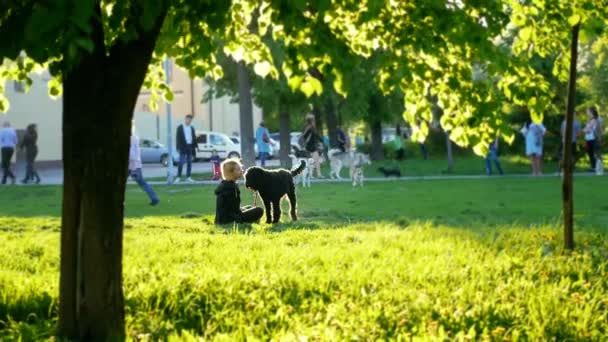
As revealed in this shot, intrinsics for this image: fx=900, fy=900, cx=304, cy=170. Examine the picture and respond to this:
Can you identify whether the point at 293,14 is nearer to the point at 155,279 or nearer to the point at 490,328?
the point at 490,328

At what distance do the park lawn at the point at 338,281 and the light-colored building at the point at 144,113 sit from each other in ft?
53.4

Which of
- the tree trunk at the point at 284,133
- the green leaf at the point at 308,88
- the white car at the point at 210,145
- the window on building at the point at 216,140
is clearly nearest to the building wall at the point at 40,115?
the white car at the point at 210,145

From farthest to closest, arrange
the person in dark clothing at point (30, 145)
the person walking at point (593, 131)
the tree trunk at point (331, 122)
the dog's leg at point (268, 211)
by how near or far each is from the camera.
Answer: the tree trunk at point (331, 122)
the person in dark clothing at point (30, 145)
the person walking at point (593, 131)
the dog's leg at point (268, 211)

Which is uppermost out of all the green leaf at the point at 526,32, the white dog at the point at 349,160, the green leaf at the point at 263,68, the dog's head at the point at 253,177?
the green leaf at the point at 526,32

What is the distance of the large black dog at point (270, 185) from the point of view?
12539 millimetres

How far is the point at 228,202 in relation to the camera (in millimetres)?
12328

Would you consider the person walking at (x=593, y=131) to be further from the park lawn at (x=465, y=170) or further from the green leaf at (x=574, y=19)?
the green leaf at (x=574, y=19)

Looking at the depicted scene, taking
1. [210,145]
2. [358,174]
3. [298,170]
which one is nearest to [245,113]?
[358,174]

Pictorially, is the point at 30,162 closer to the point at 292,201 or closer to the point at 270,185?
the point at 292,201

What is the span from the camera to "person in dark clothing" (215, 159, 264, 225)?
1222 centimetres

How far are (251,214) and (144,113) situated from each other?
47.5 meters

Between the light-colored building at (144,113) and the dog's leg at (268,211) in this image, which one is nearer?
the dog's leg at (268,211)

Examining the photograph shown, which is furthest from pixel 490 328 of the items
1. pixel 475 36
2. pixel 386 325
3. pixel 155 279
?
pixel 155 279

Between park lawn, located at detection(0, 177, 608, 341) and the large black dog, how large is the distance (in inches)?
24.7
